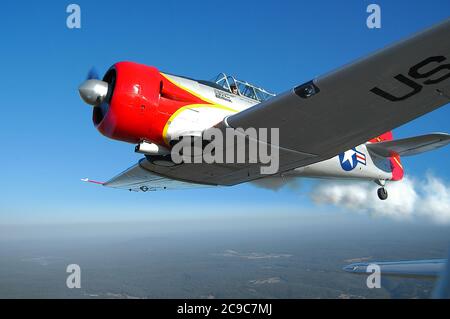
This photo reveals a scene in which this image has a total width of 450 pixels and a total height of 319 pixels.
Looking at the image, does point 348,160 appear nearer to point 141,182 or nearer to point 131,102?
point 131,102

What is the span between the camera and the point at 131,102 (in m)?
6.13

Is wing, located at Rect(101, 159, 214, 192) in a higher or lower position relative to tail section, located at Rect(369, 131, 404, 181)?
lower

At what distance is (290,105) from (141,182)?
703 cm

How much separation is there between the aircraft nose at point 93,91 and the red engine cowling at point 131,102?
0.12 metres

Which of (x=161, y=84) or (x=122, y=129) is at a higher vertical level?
(x=161, y=84)

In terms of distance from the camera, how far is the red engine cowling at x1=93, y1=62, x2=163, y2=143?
6105 millimetres

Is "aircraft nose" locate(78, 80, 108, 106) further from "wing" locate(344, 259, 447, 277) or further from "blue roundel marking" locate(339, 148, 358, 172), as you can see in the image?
"blue roundel marking" locate(339, 148, 358, 172)

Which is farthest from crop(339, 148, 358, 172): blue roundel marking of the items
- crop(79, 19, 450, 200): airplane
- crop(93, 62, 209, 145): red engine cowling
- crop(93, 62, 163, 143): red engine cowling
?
crop(93, 62, 163, 143): red engine cowling

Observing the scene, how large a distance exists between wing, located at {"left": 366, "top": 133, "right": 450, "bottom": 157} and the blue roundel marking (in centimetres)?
93
